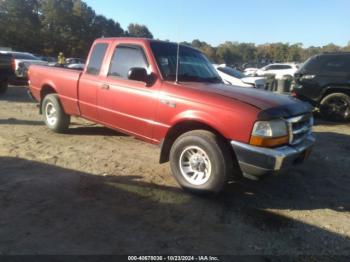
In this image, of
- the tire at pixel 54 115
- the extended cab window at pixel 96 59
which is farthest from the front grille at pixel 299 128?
the tire at pixel 54 115

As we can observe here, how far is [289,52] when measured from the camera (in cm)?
9181

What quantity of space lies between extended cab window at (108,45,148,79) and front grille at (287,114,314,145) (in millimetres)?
2243

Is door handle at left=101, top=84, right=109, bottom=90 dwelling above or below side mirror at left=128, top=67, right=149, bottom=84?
below

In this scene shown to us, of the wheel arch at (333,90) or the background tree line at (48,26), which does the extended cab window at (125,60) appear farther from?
the background tree line at (48,26)

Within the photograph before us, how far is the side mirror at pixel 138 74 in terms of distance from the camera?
201 inches

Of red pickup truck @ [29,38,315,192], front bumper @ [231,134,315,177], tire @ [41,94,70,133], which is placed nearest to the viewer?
front bumper @ [231,134,315,177]

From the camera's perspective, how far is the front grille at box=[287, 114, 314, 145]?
178 inches

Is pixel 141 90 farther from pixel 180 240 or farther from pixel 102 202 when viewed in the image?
pixel 180 240

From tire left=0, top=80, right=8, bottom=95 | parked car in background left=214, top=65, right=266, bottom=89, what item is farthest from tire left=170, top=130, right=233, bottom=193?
tire left=0, top=80, right=8, bottom=95

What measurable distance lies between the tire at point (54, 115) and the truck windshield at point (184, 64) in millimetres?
2705

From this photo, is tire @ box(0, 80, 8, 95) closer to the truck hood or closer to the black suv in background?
the black suv in background

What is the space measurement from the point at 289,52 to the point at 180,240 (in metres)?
94.6

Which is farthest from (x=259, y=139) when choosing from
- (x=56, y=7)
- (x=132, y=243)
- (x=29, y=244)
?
(x=56, y=7)

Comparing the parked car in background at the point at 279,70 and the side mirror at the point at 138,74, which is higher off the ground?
the parked car in background at the point at 279,70
